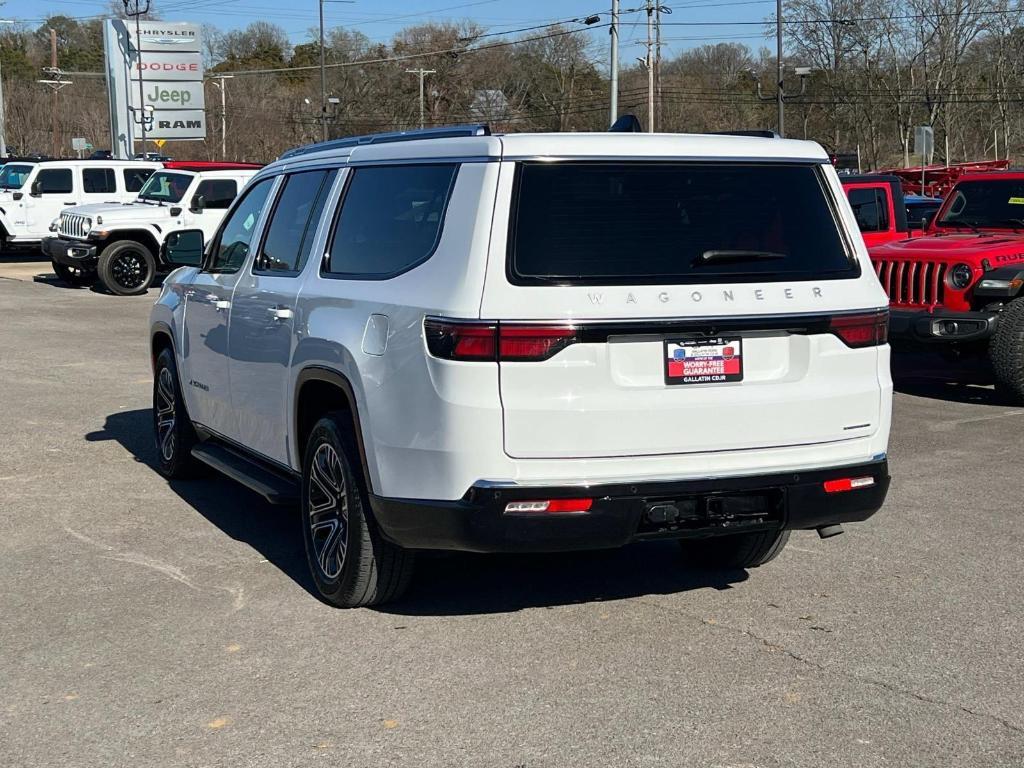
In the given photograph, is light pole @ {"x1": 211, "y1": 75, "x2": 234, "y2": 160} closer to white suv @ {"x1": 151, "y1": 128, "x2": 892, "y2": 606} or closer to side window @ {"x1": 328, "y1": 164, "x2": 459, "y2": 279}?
side window @ {"x1": 328, "y1": 164, "x2": 459, "y2": 279}

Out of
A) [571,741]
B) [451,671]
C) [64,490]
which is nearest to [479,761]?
[571,741]

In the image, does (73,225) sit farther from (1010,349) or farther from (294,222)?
(294,222)

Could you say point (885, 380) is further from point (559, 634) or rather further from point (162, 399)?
point (162, 399)

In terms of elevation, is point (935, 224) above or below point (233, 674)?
above

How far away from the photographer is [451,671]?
476cm

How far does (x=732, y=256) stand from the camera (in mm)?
4902

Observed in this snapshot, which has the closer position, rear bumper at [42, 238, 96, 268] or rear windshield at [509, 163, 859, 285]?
rear windshield at [509, 163, 859, 285]

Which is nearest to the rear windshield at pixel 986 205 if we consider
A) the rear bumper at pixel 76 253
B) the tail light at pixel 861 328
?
the tail light at pixel 861 328

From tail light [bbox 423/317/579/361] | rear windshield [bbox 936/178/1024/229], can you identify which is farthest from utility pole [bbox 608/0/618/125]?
tail light [bbox 423/317/579/361]

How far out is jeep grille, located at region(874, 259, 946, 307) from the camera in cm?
1127

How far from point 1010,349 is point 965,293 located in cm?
65

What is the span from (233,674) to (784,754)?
Answer: 1928 millimetres

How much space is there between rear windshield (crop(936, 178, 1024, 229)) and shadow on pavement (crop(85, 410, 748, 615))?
288 inches

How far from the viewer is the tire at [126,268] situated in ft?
70.2
